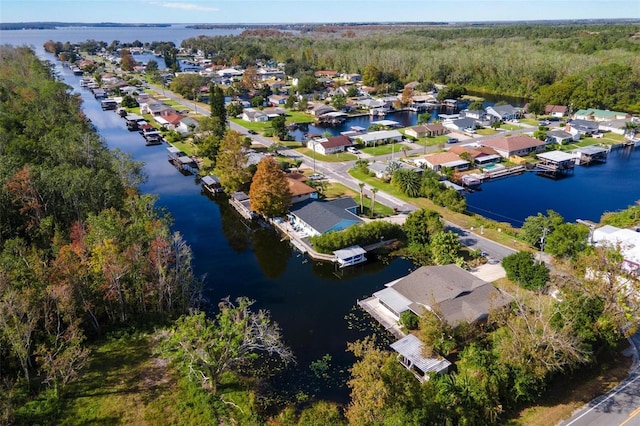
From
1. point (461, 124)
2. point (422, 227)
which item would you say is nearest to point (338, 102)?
point (461, 124)

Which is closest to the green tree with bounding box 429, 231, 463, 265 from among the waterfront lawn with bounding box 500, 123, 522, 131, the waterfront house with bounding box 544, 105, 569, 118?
the waterfront lawn with bounding box 500, 123, 522, 131

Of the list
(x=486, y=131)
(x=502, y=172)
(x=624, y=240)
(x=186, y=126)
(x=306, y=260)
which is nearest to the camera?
(x=624, y=240)

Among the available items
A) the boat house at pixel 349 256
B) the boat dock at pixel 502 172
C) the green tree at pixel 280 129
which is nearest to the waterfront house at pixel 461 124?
the boat dock at pixel 502 172

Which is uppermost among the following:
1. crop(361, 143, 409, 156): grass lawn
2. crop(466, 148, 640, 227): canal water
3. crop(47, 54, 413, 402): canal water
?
crop(361, 143, 409, 156): grass lawn

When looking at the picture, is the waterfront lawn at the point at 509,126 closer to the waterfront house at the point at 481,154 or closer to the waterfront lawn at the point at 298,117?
the waterfront house at the point at 481,154

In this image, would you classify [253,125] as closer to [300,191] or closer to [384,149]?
[384,149]

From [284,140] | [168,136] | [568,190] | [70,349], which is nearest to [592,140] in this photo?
[568,190]

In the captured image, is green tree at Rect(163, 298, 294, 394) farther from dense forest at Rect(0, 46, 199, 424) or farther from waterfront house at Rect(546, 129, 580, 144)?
waterfront house at Rect(546, 129, 580, 144)
